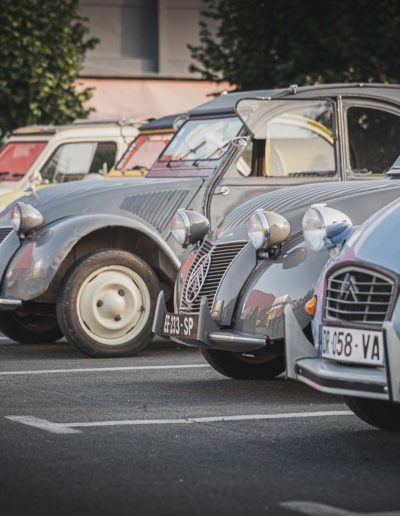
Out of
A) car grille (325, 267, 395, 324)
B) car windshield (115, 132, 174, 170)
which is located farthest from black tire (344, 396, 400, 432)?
car windshield (115, 132, 174, 170)

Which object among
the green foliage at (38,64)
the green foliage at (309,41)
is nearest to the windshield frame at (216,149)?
the green foliage at (309,41)

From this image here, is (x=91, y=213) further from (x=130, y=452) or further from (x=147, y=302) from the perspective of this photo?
(x=130, y=452)

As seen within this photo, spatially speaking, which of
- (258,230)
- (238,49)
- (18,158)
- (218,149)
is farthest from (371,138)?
(238,49)

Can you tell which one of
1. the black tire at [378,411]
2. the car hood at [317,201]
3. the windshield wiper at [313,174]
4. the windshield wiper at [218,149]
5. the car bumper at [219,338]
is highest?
the windshield wiper at [218,149]

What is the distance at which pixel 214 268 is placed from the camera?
8.55 m

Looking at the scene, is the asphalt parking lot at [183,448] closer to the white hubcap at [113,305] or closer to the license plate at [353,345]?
the license plate at [353,345]

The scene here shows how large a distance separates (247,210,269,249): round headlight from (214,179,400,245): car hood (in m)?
Result: 0.22

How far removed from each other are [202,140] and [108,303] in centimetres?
157

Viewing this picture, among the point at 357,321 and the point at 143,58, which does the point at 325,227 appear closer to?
the point at 357,321

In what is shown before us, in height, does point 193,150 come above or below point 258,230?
above

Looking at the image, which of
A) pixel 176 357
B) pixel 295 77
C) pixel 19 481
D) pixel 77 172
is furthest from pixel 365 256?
pixel 295 77

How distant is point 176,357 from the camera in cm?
1080

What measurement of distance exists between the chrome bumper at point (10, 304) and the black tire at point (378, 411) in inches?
171

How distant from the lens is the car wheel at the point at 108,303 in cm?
1067
